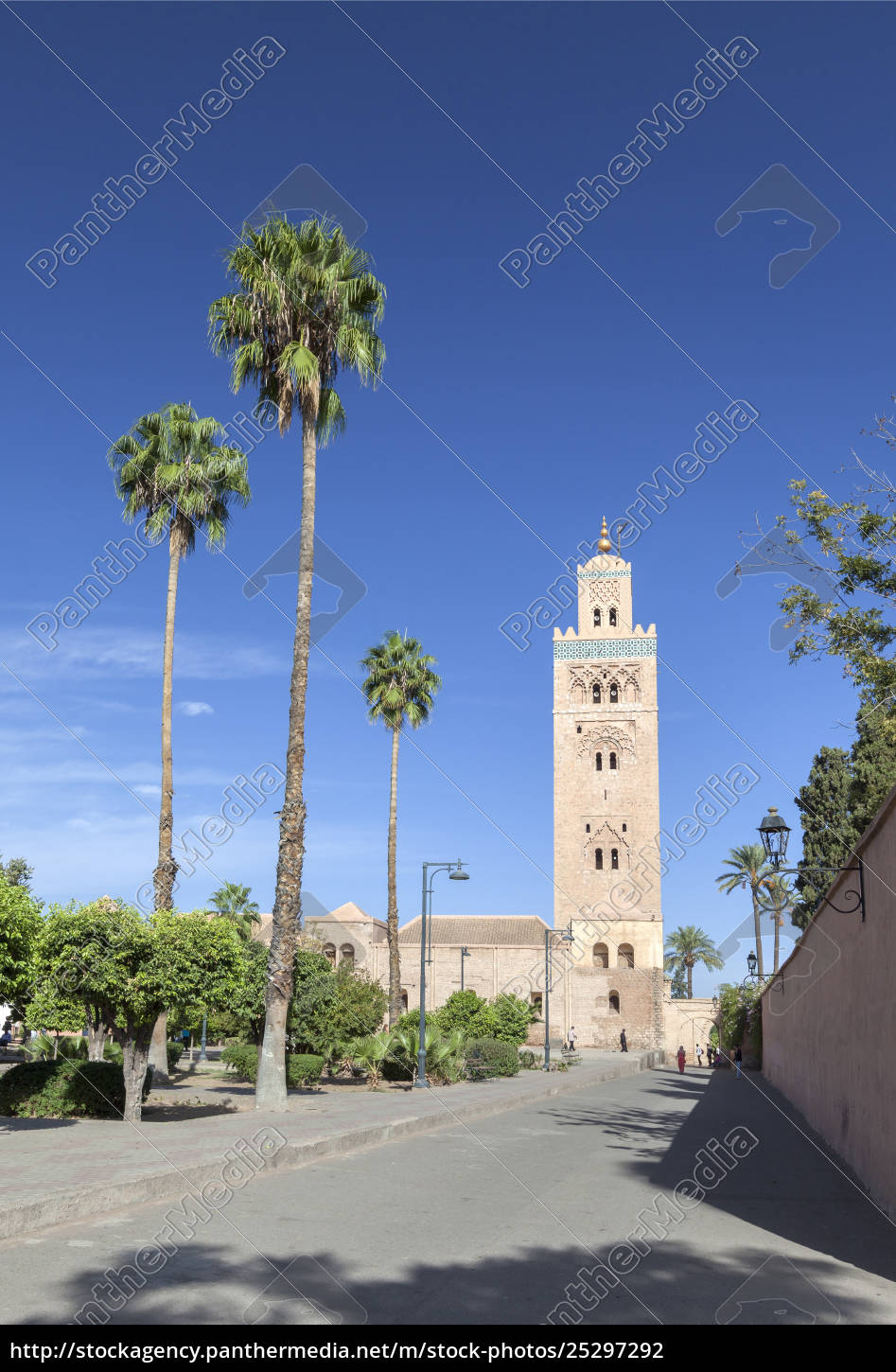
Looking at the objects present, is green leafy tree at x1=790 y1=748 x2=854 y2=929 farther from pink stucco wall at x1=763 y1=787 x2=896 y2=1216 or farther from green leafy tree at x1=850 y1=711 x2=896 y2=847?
pink stucco wall at x1=763 y1=787 x2=896 y2=1216

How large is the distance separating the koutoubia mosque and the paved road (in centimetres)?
5677

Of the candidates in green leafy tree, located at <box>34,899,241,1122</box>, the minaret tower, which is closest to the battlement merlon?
the minaret tower

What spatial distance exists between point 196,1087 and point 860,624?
1888 cm

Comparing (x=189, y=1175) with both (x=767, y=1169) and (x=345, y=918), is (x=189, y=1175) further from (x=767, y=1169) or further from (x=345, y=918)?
(x=345, y=918)

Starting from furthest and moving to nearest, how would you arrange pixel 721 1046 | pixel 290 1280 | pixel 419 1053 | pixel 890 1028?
pixel 721 1046 → pixel 419 1053 → pixel 890 1028 → pixel 290 1280

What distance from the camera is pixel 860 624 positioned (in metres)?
13.1

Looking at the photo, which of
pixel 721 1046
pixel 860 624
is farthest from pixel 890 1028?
pixel 721 1046

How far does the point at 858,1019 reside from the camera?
11812 mm

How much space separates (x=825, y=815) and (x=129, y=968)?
3517cm

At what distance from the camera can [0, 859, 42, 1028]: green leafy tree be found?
11.6m

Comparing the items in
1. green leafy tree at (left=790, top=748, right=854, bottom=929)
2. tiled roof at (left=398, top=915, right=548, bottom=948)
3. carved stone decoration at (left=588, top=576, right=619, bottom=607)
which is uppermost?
carved stone decoration at (left=588, top=576, right=619, bottom=607)

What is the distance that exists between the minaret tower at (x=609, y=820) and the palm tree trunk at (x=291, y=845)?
5300 centimetres

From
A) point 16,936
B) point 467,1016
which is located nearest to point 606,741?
point 467,1016
